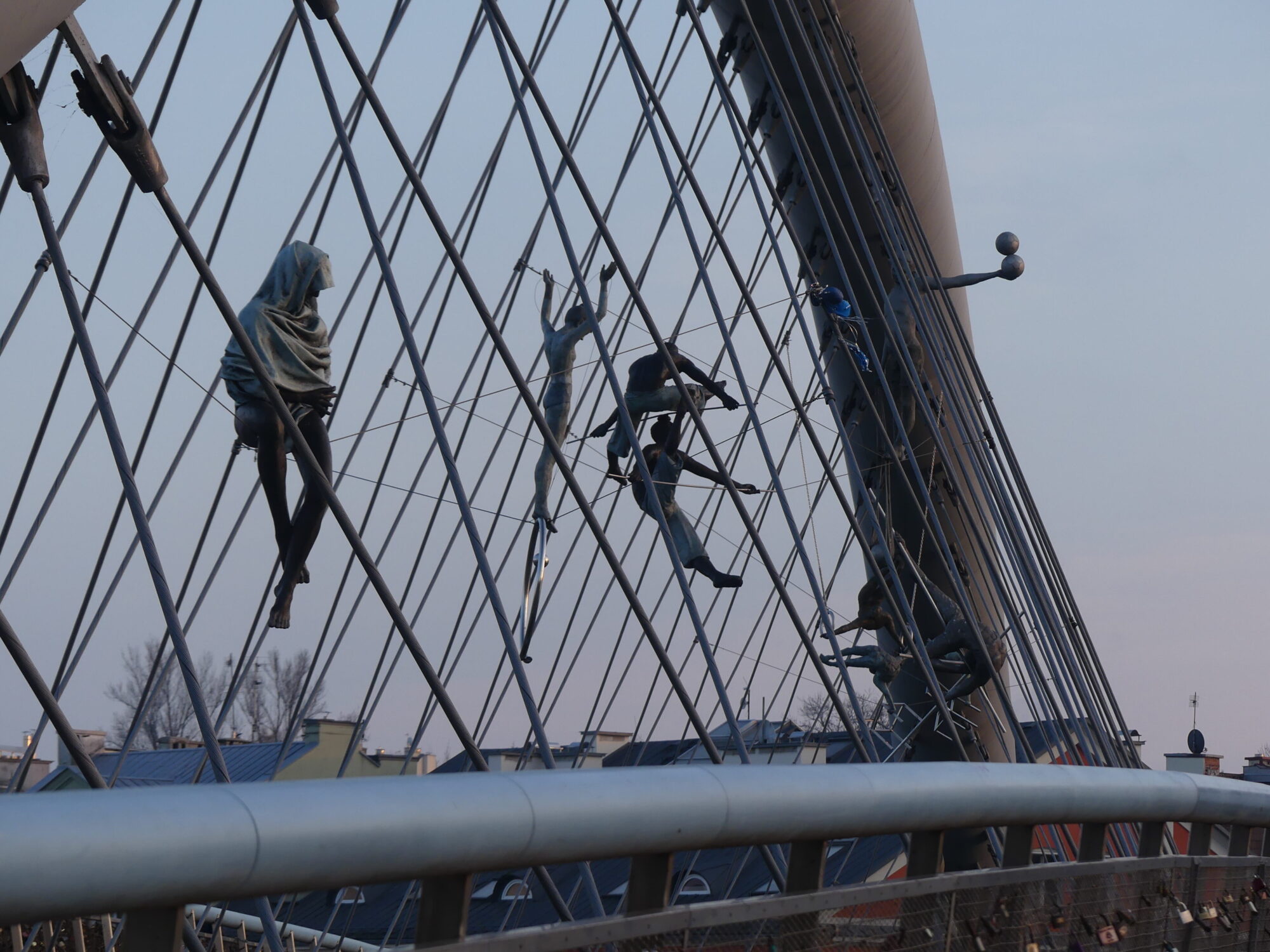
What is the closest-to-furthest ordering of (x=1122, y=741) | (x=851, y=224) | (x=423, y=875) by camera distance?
(x=423, y=875) < (x=1122, y=741) < (x=851, y=224)

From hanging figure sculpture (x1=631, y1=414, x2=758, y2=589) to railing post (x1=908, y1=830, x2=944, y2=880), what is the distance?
19.4ft

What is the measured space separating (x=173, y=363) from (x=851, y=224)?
6551 millimetres

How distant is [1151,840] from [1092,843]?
1.33 ft

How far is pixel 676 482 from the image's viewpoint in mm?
9547

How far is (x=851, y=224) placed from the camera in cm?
1187

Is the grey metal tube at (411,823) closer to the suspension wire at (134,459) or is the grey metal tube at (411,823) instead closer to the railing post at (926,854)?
the railing post at (926,854)

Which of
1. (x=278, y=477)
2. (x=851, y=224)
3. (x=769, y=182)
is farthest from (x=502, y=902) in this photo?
(x=278, y=477)

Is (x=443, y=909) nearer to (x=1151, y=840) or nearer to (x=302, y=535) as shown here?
(x=1151, y=840)

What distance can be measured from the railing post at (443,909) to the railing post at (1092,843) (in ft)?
7.65

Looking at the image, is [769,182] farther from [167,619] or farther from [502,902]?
[502,902]

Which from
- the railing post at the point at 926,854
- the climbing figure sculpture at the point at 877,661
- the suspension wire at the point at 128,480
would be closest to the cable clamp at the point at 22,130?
the suspension wire at the point at 128,480

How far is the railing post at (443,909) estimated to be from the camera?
220cm

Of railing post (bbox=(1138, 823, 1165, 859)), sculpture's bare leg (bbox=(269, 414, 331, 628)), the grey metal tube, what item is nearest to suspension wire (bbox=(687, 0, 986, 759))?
railing post (bbox=(1138, 823, 1165, 859))

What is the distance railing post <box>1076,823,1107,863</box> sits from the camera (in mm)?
4074
